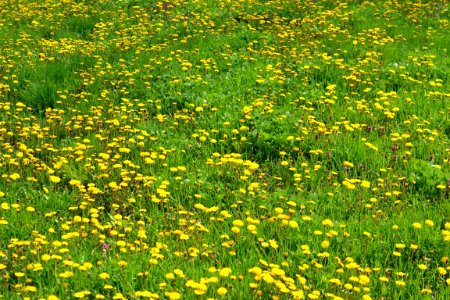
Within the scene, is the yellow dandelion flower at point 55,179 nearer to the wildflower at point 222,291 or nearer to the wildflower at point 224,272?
the wildflower at point 224,272

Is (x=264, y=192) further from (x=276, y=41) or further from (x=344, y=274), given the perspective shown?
(x=276, y=41)

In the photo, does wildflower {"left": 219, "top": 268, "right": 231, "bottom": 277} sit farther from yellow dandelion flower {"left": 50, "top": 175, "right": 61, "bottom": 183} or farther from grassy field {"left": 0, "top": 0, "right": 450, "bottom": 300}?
yellow dandelion flower {"left": 50, "top": 175, "right": 61, "bottom": 183}

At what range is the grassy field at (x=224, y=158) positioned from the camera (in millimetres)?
3854

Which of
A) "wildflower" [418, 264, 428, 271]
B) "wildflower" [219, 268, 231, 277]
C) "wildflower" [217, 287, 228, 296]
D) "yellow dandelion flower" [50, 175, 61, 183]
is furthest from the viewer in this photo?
"yellow dandelion flower" [50, 175, 61, 183]

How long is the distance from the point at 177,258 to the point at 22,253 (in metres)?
1.05

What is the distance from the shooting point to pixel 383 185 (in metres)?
5.06

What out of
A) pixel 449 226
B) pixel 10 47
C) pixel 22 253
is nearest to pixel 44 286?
pixel 22 253

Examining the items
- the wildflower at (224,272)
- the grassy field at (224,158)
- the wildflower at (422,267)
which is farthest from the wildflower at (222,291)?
the wildflower at (422,267)

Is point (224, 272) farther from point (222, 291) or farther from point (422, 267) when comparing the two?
point (422, 267)

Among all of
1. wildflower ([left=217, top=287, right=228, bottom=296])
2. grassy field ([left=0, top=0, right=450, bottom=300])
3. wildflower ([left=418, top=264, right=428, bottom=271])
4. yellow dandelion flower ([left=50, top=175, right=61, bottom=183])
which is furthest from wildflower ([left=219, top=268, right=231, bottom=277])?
yellow dandelion flower ([left=50, top=175, right=61, bottom=183])

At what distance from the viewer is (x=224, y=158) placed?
17.2 feet

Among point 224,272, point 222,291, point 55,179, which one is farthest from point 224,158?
point 222,291

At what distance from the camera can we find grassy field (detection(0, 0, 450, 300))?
12.6 ft

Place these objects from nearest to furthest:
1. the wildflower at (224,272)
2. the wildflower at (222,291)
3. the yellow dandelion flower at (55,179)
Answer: the wildflower at (222,291)
the wildflower at (224,272)
the yellow dandelion flower at (55,179)
